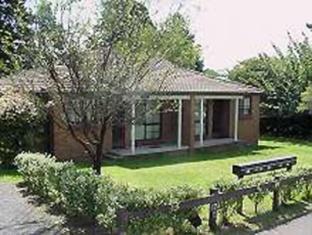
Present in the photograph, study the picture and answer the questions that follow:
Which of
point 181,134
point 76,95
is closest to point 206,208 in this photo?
point 76,95

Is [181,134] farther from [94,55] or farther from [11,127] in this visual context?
[94,55]

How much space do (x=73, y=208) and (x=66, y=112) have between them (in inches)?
95.8

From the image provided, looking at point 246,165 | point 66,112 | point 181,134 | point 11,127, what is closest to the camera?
point 66,112

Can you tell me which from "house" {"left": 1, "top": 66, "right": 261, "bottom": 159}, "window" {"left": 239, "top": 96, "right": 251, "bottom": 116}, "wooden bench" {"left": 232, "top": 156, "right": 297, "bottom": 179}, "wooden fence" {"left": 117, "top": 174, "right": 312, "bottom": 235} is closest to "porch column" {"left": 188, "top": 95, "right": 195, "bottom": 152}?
"house" {"left": 1, "top": 66, "right": 261, "bottom": 159}

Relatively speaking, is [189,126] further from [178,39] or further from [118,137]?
[178,39]

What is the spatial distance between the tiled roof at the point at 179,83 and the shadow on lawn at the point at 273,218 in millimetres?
3933

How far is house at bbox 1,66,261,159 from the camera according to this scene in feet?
68.3

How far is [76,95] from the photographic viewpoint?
11367mm

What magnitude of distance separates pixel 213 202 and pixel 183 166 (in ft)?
29.6

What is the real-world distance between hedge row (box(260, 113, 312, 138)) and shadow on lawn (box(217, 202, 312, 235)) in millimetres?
20108

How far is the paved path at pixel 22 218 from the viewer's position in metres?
10.0

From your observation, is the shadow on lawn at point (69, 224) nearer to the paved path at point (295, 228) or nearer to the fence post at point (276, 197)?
the paved path at point (295, 228)

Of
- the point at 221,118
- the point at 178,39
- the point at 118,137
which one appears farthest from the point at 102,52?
the point at 221,118

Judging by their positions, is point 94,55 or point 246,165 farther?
point 246,165
